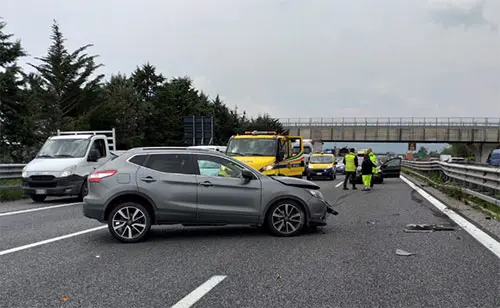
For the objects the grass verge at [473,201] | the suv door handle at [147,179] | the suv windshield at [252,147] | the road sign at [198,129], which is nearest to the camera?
the suv door handle at [147,179]

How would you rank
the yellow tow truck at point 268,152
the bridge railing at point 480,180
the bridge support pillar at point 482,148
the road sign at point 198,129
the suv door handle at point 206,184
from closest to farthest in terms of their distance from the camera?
the suv door handle at point 206,184, the bridge railing at point 480,180, the yellow tow truck at point 268,152, the road sign at point 198,129, the bridge support pillar at point 482,148

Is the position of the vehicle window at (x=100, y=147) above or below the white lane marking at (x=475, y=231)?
above

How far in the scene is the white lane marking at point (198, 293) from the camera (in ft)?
16.3

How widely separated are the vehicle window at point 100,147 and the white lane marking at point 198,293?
39.2ft

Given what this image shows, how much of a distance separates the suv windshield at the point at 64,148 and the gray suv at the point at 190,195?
27.0 feet

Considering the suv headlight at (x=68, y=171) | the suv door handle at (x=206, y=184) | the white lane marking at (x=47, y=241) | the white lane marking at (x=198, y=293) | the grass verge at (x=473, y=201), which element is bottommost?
the white lane marking at (x=47, y=241)

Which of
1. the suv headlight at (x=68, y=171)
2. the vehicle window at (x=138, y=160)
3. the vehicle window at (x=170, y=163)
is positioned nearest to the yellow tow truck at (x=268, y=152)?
the suv headlight at (x=68, y=171)

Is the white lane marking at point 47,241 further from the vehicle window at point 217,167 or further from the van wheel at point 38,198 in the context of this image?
the van wheel at point 38,198

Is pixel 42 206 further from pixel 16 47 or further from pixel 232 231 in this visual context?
Result: pixel 16 47

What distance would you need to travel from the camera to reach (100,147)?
17.2 metres

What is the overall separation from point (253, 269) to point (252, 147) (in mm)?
11877

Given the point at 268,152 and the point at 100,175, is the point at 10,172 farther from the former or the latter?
the point at 100,175

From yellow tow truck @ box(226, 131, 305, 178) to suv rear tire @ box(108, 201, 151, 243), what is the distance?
8.33 meters

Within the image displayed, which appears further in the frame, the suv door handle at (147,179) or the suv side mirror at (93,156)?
the suv side mirror at (93,156)
